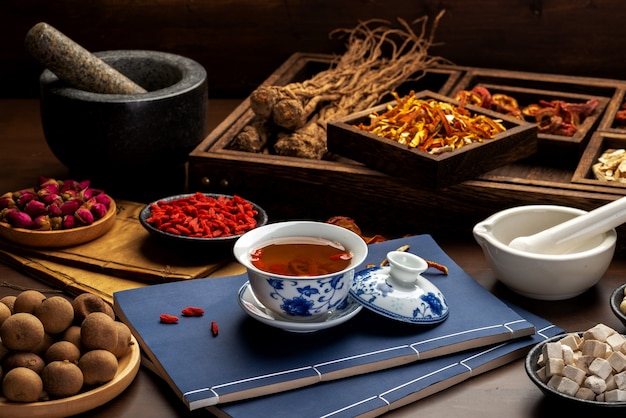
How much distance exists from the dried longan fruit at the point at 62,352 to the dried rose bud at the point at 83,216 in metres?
0.53

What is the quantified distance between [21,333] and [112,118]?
75cm

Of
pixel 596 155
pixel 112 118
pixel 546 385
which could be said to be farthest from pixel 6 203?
pixel 596 155

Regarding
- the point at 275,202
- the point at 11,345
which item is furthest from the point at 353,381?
the point at 275,202

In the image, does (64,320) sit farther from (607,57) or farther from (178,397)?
(607,57)

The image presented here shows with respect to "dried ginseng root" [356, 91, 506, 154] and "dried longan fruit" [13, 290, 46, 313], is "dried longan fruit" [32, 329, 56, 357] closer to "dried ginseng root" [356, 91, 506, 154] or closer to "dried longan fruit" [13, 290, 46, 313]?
"dried longan fruit" [13, 290, 46, 313]

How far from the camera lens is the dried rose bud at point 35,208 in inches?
74.1

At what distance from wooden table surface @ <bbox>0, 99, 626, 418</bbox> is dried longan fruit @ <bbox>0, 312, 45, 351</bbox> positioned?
0.43 ft

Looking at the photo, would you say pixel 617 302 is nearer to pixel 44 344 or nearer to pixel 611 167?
pixel 611 167

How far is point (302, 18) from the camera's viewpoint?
9.24 ft

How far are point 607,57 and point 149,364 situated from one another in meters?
1.74

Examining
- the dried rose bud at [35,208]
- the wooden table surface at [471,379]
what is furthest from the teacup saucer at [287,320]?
the dried rose bud at [35,208]

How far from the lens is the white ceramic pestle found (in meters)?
1.67

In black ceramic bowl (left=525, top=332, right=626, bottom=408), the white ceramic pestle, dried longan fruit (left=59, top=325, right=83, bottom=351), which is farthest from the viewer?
the white ceramic pestle

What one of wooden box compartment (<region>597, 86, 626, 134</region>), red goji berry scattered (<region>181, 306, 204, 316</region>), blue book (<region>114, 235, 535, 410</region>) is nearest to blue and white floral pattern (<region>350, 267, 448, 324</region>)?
blue book (<region>114, 235, 535, 410</region>)
